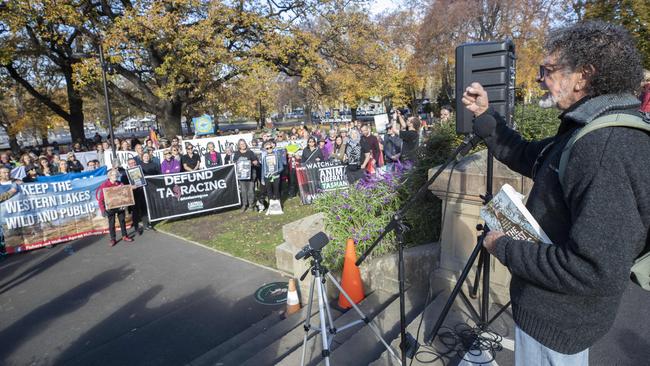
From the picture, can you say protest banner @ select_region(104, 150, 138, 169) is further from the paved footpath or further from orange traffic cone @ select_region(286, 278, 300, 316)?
orange traffic cone @ select_region(286, 278, 300, 316)

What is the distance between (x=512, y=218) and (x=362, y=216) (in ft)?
11.8

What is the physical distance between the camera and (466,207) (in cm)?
352

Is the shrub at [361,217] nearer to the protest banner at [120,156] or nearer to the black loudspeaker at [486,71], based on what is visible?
the black loudspeaker at [486,71]

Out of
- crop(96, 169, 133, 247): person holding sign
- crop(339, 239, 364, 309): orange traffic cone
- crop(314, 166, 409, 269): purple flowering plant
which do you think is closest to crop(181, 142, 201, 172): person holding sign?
crop(96, 169, 133, 247): person holding sign

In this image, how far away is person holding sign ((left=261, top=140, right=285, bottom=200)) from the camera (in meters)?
10.4

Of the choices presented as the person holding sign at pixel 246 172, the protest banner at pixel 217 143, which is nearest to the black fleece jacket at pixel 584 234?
the person holding sign at pixel 246 172

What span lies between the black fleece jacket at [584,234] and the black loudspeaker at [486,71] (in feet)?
4.42

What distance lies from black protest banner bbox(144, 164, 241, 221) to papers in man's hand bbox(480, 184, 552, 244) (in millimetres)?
9153

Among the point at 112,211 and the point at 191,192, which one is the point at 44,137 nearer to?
the point at 191,192

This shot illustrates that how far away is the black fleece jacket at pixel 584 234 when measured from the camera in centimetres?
121

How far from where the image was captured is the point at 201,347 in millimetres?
4355

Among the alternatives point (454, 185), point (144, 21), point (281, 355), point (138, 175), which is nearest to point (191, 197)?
point (138, 175)

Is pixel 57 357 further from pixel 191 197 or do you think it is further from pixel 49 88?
pixel 49 88

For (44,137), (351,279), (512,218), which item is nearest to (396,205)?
(351,279)
